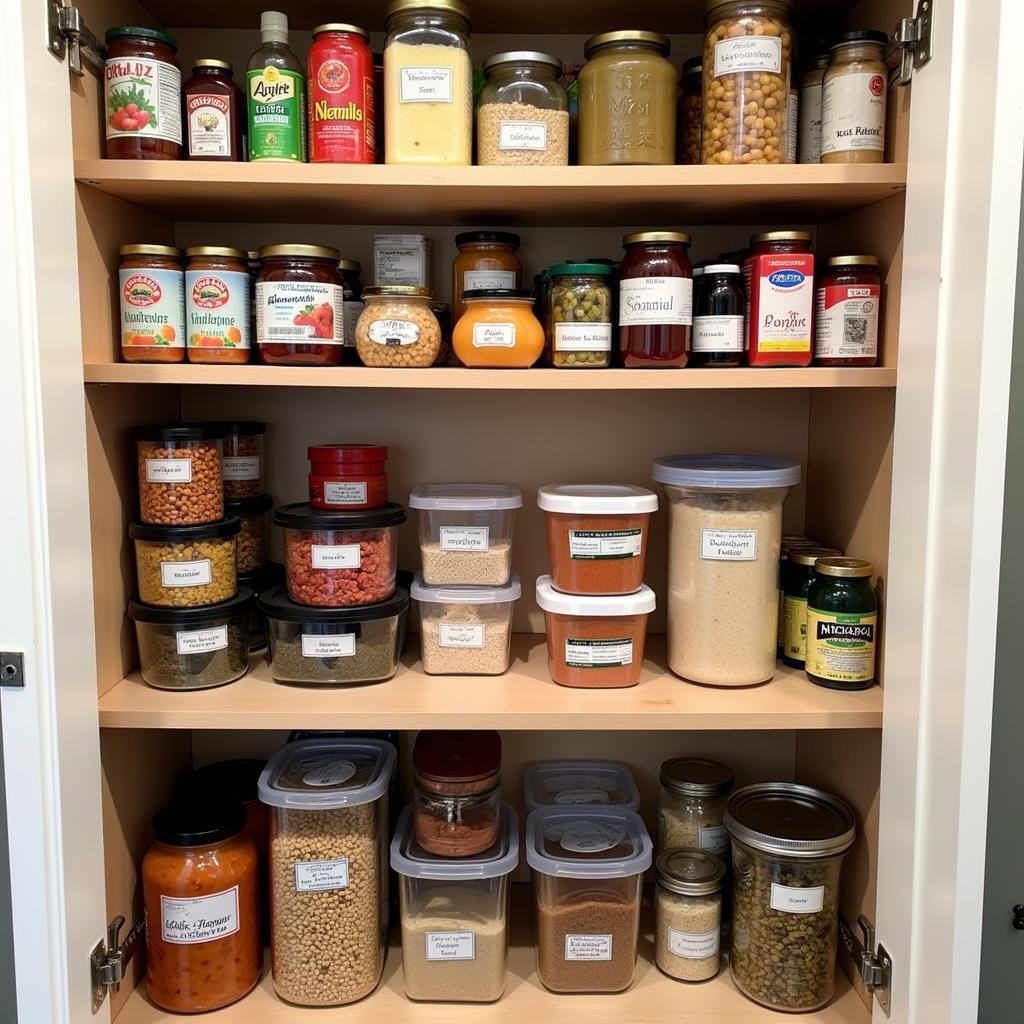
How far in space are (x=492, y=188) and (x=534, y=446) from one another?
0.48 m

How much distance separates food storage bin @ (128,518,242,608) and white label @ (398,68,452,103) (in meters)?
0.64

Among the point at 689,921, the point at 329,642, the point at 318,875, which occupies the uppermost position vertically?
the point at 329,642

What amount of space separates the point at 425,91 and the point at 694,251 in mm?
542

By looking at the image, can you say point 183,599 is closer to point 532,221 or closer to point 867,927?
point 532,221

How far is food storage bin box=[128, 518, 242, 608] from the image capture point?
123cm

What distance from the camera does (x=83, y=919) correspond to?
1.12 metres

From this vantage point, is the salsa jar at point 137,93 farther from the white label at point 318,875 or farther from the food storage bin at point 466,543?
the white label at point 318,875

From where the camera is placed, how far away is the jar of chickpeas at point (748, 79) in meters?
1.13

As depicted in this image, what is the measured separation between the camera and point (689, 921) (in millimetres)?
1310

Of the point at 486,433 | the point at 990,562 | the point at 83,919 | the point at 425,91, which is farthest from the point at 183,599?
the point at 990,562

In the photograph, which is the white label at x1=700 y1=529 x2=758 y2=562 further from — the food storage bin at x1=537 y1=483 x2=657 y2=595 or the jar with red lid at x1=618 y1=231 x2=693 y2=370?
the jar with red lid at x1=618 y1=231 x2=693 y2=370

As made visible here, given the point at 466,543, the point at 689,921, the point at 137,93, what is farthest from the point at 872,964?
the point at 137,93

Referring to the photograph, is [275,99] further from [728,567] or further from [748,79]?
[728,567]

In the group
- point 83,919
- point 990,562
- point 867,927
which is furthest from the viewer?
point 867,927
